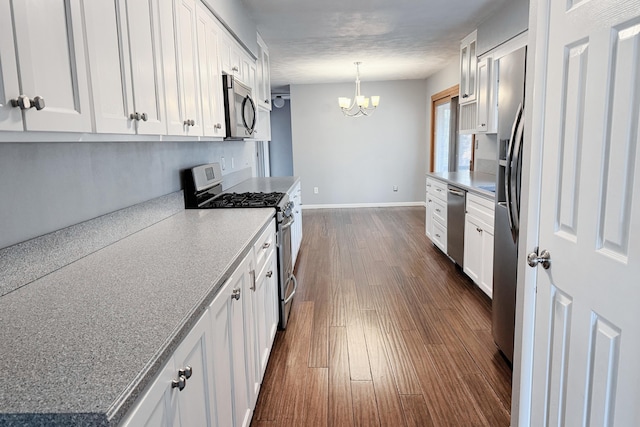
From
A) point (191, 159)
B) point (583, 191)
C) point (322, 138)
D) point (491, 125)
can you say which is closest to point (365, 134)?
point (322, 138)

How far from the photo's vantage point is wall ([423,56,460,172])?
237 inches

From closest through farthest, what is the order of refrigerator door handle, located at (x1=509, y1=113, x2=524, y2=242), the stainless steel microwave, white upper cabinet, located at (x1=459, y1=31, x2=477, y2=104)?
refrigerator door handle, located at (x1=509, y1=113, x2=524, y2=242)
the stainless steel microwave
white upper cabinet, located at (x1=459, y1=31, x2=477, y2=104)

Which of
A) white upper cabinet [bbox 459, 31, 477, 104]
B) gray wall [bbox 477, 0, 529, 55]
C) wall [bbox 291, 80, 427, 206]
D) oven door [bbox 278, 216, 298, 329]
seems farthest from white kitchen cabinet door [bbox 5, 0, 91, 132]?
wall [bbox 291, 80, 427, 206]

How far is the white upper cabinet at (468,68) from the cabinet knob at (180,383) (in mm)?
4347

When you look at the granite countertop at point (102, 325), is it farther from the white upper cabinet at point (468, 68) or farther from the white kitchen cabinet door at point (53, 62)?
the white upper cabinet at point (468, 68)

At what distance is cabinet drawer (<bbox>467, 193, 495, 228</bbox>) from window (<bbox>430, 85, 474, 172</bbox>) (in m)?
2.29

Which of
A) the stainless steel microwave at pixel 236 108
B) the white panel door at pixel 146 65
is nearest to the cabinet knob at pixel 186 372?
the white panel door at pixel 146 65

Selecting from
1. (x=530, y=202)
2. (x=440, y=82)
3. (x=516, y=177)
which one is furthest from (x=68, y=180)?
(x=440, y=82)

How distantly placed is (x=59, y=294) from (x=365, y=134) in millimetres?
7059

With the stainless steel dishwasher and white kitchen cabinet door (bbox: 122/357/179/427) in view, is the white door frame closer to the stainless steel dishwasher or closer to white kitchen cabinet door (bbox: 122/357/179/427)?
white kitchen cabinet door (bbox: 122/357/179/427)

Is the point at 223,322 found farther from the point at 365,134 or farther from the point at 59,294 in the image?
the point at 365,134

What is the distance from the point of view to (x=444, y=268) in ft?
13.9

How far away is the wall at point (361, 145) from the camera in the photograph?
7785mm

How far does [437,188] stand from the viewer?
4.64 m
